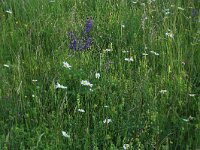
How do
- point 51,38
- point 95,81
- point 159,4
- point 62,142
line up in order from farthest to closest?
point 159,4
point 51,38
point 95,81
point 62,142

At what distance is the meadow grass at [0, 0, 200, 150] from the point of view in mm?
2428

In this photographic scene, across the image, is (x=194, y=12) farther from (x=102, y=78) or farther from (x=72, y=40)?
(x=102, y=78)

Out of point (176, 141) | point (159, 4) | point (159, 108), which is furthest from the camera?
point (159, 4)

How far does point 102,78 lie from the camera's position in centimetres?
289

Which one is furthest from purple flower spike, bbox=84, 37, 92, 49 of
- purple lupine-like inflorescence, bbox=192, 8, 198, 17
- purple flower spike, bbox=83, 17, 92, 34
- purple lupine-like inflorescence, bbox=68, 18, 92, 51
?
purple lupine-like inflorescence, bbox=192, 8, 198, 17

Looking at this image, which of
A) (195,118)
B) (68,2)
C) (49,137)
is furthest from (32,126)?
(68,2)

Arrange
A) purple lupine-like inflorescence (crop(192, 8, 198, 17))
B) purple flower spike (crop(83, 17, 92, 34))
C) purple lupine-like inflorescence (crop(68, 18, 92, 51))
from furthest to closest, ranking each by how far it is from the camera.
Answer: purple lupine-like inflorescence (crop(192, 8, 198, 17)), purple flower spike (crop(83, 17, 92, 34)), purple lupine-like inflorescence (crop(68, 18, 92, 51))

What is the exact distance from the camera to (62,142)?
7.61 feet

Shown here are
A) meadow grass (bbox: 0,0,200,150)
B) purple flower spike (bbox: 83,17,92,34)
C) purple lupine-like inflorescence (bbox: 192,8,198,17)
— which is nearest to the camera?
meadow grass (bbox: 0,0,200,150)

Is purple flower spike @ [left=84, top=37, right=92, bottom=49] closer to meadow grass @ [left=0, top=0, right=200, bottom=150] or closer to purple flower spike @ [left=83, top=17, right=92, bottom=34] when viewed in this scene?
meadow grass @ [left=0, top=0, right=200, bottom=150]

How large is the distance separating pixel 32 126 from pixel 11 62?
2.81 ft

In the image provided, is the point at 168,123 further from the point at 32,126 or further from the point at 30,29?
the point at 30,29

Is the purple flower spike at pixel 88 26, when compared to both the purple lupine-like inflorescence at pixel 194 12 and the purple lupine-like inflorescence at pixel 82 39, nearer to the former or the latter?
the purple lupine-like inflorescence at pixel 82 39

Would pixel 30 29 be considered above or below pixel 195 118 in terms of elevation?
above
